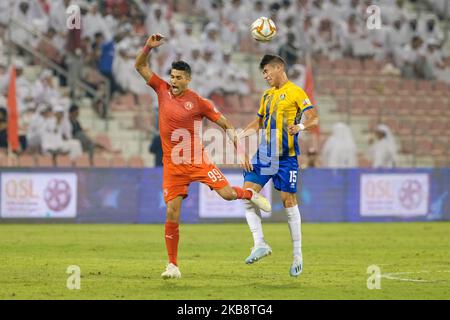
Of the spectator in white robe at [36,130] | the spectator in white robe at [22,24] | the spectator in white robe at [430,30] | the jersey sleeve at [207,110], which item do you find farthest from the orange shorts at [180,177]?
the spectator in white robe at [430,30]

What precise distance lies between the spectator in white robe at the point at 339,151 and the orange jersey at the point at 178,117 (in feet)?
44.0

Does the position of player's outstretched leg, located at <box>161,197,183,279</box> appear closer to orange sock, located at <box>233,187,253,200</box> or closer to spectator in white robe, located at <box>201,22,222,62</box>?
orange sock, located at <box>233,187,253,200</box>

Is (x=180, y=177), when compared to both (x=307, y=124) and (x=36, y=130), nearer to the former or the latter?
(x=307, y=124)

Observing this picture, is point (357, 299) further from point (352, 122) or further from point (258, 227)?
point (352, 122)

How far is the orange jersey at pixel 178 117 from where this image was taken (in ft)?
40.8

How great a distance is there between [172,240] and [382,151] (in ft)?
49.0

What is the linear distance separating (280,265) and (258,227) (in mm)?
1755

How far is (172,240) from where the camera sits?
1233cm

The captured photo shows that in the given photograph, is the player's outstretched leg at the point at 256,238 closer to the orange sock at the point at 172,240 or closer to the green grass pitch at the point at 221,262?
the green grass pitch at the point at 221,262

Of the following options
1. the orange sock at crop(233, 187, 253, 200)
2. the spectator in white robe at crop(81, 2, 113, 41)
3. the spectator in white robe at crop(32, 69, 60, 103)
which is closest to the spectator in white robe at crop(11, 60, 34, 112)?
the spectator in white robe at crop(32, 69, 60, 103)

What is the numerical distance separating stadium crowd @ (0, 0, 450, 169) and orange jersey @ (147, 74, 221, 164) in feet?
36.5

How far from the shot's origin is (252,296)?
10.9m

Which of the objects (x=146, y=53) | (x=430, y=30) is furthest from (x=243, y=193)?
(x=430, y=30)
